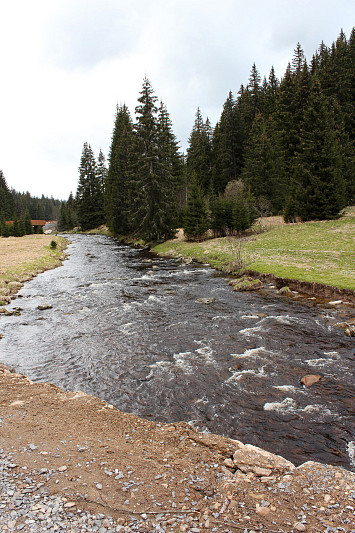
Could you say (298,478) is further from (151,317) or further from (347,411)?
(151,317)

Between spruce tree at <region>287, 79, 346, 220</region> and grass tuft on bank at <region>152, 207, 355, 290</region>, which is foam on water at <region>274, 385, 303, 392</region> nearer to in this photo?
grass tuft on bank at <region>152, 207, 355, 290</region>

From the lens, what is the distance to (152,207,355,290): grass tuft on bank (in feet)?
65.5

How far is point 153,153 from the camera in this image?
43.6 metres

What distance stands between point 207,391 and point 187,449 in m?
2.91

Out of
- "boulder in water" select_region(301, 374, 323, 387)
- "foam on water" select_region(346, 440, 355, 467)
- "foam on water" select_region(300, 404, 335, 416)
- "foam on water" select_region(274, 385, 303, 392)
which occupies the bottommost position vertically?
"foam on water" select_region(346, 440, 355, 467)

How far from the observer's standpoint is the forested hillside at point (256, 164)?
121 feet

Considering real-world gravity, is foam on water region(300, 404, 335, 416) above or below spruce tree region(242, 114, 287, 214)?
below

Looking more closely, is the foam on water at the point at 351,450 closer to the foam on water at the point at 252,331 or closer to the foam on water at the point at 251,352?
the foam on water at the point at 251,352

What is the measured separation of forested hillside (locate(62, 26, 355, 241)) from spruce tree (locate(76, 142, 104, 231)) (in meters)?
22.8

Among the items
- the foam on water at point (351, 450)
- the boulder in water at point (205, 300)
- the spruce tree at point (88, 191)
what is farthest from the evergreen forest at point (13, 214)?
the foam on water at point (351, 450)

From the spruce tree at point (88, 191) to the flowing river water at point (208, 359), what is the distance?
263 feet

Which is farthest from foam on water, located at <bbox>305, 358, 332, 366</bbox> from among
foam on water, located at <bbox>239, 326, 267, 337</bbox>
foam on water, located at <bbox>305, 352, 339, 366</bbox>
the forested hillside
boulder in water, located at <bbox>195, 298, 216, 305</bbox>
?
the forested hillside

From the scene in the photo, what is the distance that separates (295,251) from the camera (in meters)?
27.1

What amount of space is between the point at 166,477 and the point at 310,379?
5.94m
